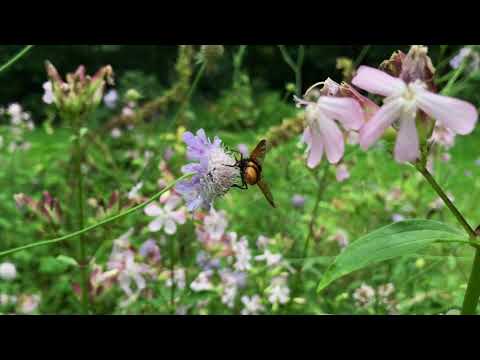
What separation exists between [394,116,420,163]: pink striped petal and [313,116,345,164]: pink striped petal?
43 mm

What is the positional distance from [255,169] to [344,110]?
10cm

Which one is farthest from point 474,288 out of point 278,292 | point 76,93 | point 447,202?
point 278,292

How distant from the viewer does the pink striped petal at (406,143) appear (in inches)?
17.2

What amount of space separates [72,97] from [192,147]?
55 centimetres

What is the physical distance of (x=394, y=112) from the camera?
1.46 feet

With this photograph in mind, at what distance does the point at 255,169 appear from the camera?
0.53 meters

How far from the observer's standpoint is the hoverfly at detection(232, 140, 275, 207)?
52 cm

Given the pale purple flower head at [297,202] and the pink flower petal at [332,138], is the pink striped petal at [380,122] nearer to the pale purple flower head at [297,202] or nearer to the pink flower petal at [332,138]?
the pink flower petal at [332,138]

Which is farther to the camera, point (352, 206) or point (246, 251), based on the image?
point (352, 206)

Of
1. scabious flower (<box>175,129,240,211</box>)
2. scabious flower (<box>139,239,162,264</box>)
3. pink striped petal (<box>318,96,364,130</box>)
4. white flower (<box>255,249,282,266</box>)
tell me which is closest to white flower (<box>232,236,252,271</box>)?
white flower (<box>255,249,282,266</box>)

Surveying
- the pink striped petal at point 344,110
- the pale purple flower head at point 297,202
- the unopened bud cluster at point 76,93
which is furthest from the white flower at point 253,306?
the pink striped petal at point 344,110

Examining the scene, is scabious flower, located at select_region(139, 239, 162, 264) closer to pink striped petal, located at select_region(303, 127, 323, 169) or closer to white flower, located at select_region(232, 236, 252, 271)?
white flower, located at select_region(232, 236, 252, 271)
